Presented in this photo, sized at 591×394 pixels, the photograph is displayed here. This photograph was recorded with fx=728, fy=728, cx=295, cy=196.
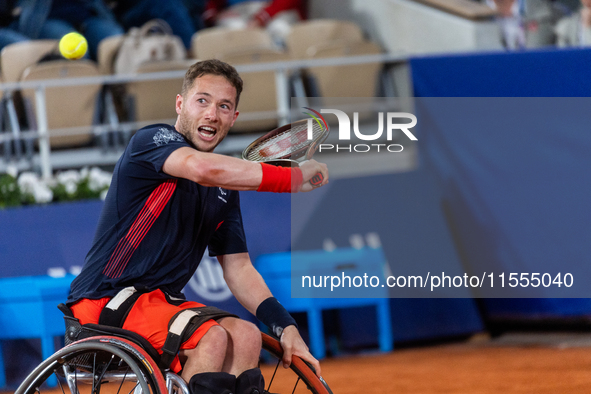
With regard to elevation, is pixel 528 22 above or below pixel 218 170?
below

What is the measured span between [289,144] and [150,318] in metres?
0.76

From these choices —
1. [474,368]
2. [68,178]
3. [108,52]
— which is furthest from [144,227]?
[108,52]

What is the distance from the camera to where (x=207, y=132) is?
7.25 feet

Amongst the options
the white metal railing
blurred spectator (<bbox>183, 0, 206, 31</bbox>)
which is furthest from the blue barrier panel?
blurred spectator (<bbox>183, 0, 206, 31</bbox>)

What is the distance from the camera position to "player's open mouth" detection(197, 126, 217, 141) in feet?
7.19

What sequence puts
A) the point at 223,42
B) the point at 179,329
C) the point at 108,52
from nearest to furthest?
the point at 179,329, the point at 108,52, the point at 223,42

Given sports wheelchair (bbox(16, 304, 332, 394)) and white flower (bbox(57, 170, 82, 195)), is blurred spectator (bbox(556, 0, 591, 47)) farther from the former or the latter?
sports wheelchair (bbox(16, 304, 332, 394))

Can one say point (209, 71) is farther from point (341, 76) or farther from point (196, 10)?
point (196, 10)

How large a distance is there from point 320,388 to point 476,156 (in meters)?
3.14

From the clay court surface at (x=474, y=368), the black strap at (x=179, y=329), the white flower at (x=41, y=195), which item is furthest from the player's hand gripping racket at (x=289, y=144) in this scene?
the white flower at (x=41, y=195)

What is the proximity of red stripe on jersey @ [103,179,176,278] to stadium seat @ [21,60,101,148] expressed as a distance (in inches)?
170

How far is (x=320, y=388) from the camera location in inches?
85.4

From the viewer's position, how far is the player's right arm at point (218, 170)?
6.52 ft

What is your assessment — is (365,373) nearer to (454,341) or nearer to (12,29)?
(454,341)
